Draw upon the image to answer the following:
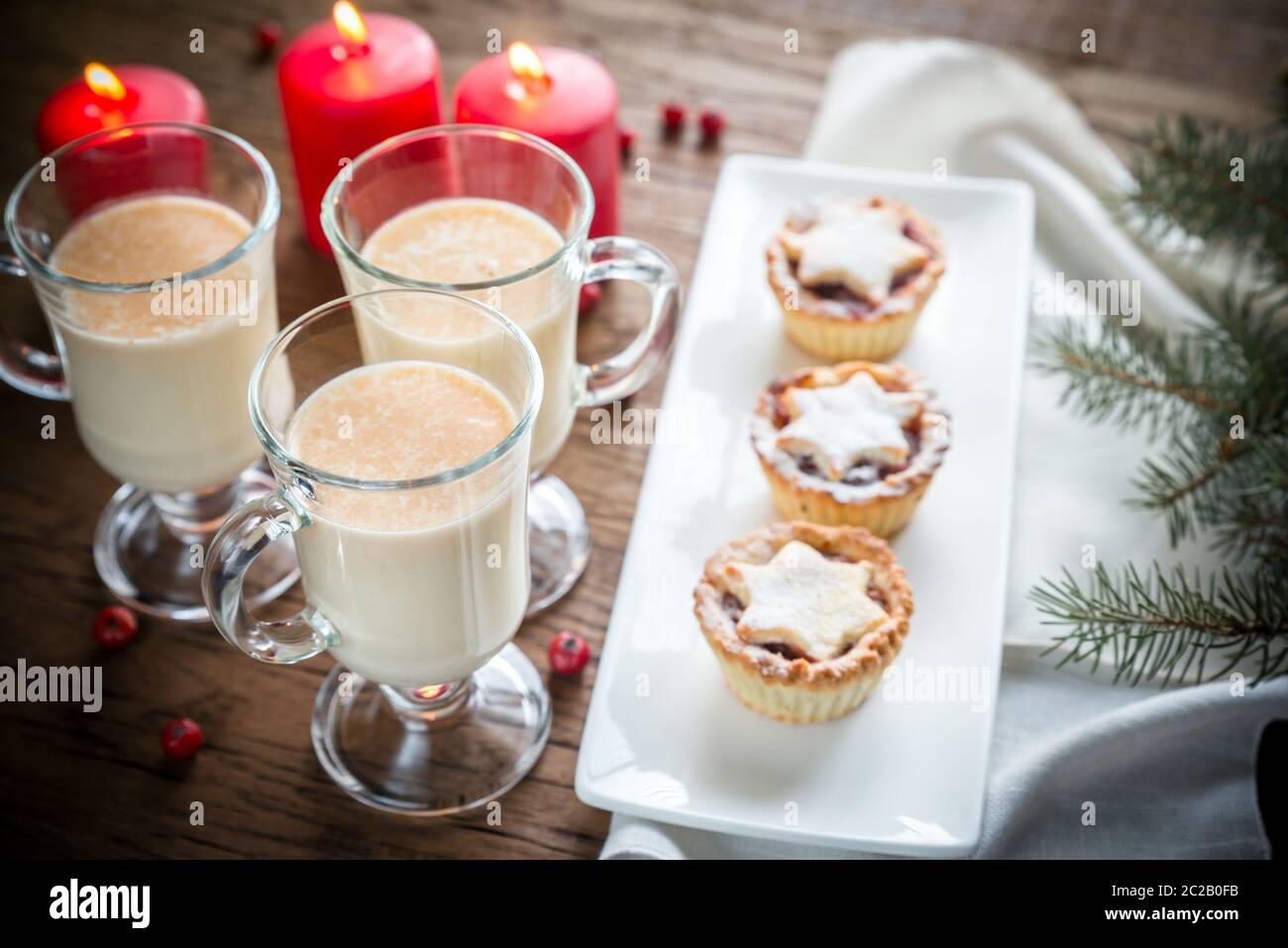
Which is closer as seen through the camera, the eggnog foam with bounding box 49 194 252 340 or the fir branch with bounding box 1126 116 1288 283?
the eggnog foam with bounding box 49 194 252 340

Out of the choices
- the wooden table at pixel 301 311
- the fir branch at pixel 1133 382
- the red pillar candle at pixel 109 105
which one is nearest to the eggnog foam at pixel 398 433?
the wooden table at pixel 301 311

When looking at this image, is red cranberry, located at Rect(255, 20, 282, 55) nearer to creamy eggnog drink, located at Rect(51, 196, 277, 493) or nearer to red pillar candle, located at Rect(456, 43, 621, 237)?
red pillar candle, located at Rect(456, 43, 621, 237)

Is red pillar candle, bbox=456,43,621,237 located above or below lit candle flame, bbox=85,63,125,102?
above

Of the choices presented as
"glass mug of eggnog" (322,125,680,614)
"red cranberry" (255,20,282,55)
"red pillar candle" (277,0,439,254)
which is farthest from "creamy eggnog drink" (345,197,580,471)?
"red cranberry" (255,20,282,55)

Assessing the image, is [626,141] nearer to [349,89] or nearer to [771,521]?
[349,89]

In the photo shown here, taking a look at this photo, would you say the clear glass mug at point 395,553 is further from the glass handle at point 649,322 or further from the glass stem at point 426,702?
the glass handle at point 649,322

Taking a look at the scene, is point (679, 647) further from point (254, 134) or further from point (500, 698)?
point (254, 134)
